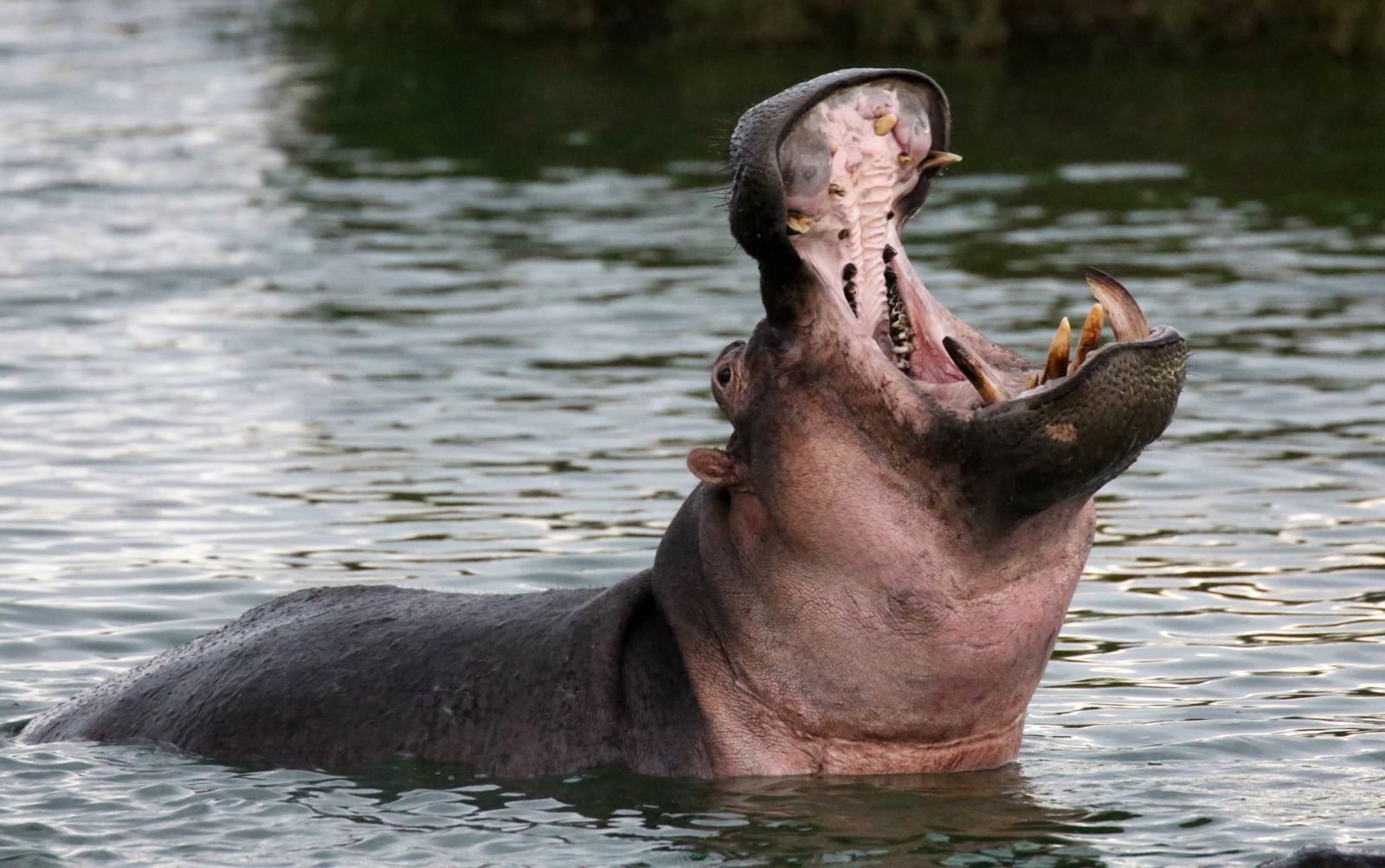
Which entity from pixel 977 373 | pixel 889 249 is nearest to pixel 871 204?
pixel 889 249

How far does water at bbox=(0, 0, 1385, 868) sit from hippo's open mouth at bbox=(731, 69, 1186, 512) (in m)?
1.06

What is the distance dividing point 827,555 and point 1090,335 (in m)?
0.89

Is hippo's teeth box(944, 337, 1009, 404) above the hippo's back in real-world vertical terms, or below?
above

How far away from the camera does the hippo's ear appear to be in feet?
20.8

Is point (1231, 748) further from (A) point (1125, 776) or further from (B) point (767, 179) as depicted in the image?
(B) point (767, 179)

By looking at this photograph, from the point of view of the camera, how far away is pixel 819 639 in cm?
634

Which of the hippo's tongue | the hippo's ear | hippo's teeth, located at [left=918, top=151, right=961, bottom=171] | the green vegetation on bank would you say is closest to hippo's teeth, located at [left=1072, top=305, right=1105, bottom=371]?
the hippo's tongue

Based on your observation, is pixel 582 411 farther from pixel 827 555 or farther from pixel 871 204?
pixel 827 555

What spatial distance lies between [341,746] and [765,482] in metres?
1.49

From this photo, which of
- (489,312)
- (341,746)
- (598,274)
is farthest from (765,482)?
(598,274)

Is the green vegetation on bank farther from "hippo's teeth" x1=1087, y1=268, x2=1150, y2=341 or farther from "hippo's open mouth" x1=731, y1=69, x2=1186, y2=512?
"hippo's teeth" x1=1087, y1=268, x2=1150, y2=341

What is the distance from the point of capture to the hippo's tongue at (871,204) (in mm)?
6219

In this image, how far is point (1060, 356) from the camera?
6.04m

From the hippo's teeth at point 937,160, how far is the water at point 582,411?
1.66 meters
